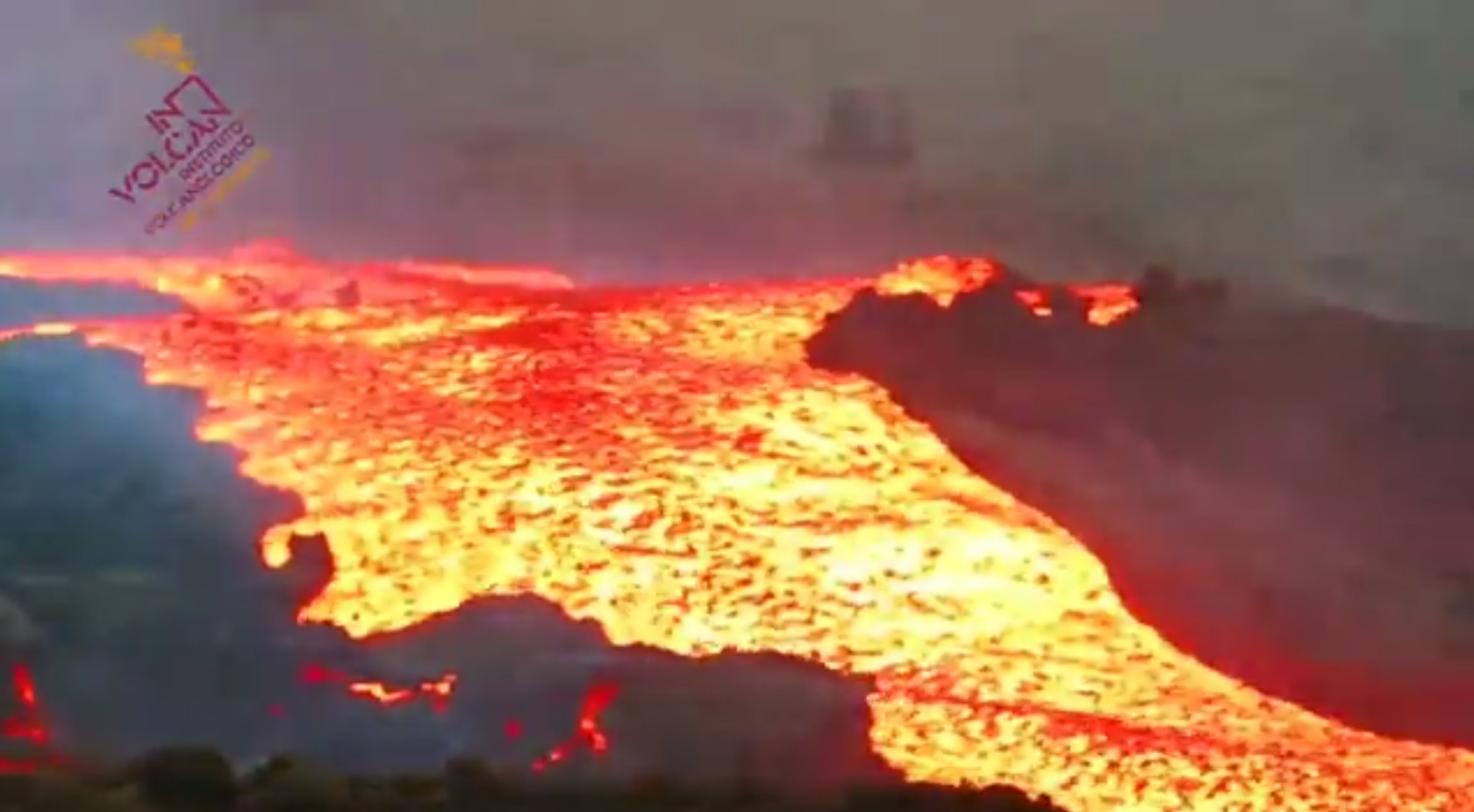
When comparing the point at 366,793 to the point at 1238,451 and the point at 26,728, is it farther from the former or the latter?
the point at 1238,451

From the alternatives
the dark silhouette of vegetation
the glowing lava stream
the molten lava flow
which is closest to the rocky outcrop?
the glowing lava stream

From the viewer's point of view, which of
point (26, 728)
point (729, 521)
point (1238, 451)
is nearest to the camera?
point (26, 728)

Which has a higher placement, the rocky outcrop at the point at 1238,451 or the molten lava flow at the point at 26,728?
the rocky outcrop at the point at 1238,451

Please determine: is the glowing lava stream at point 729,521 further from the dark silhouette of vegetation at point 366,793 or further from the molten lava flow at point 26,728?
the molten lava flow at point 26,728

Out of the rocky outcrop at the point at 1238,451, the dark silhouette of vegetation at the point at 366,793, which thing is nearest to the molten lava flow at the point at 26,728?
the dark silhouette of vegetation at the point at 366,793

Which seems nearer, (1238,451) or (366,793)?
(366,793)

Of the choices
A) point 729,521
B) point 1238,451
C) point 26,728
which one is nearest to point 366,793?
point 26,728

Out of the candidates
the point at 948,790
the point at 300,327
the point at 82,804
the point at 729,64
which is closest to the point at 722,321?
the point at 729,64
